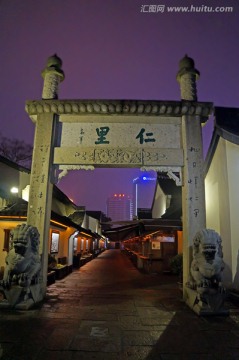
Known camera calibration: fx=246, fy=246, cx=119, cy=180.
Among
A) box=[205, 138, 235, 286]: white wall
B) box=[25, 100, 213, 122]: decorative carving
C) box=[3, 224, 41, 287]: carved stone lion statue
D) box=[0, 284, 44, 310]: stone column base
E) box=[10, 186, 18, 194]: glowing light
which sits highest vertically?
box=[25, 100, 213, 122]: decorative carving

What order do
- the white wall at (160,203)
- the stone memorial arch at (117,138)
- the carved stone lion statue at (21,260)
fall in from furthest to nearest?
the white wall at (160,203), the stone memorial arch at (117,138), the carved stone lion statue at (21,260)

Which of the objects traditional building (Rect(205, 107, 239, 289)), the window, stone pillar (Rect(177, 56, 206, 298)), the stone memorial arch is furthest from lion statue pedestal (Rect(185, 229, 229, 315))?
the window

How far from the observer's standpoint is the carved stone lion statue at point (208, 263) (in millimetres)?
6031

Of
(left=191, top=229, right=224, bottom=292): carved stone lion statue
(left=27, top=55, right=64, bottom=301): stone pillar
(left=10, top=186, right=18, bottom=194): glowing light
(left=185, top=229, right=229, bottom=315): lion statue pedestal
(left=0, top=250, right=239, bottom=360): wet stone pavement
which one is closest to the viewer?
(left=0, top=250, right=239, bottom=360): wet stone pavement

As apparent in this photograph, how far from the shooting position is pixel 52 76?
8.72 meters

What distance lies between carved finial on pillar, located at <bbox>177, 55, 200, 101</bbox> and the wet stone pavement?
6664 millimetres

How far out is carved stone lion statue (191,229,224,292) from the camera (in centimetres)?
603

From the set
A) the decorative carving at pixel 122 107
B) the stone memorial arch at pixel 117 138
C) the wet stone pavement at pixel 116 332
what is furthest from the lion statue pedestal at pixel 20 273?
the decorative carving at pixel 122 107

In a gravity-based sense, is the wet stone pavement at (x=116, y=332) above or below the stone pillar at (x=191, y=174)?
below

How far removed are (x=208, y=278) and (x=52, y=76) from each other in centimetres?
807

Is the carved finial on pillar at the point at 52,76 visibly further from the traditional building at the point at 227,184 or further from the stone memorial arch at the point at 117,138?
the traditional building at the point at 227,184

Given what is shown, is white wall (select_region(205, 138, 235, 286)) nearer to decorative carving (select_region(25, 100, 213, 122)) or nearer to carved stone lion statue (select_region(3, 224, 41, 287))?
decorative carving (select_region(25, 100, 213, 122))

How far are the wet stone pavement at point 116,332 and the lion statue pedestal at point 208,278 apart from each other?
0.24 metres

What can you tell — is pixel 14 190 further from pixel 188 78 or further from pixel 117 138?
pixel 188 78
